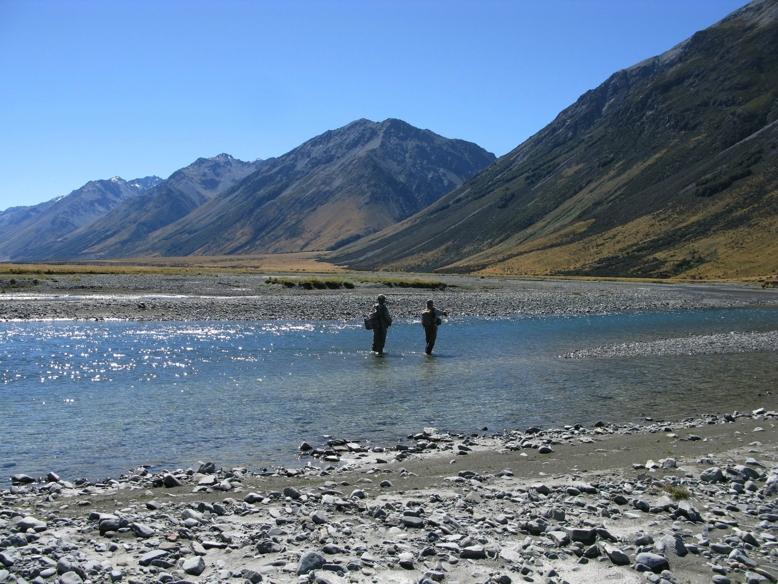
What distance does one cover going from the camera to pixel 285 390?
20297 mm

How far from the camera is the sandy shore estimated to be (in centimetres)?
761

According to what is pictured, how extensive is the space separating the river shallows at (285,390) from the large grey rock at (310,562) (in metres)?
5.34

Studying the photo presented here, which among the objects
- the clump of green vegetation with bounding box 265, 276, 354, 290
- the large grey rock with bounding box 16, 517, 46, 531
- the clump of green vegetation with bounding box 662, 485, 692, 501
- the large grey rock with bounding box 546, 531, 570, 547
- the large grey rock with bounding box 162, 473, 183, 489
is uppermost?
the clump of green vegetation with bounding box 265, 276, 354, 290

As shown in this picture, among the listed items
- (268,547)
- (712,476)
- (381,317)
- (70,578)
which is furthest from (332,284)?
(70,578)

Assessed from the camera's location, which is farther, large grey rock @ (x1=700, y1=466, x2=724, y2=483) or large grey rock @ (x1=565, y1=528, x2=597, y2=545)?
large grey rock @ (x1=700, y1=466, x2=724, y2=483)

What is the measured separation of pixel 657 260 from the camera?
445ft

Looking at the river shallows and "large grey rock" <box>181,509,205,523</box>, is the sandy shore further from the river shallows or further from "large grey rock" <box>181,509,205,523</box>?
the river shallows

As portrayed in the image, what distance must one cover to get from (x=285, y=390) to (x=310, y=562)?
42.5 ft

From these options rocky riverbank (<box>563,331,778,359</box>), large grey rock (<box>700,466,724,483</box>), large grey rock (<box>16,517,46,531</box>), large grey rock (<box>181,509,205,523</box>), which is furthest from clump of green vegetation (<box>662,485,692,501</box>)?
rocky riverbank (<box>563,331,778,359</box>)

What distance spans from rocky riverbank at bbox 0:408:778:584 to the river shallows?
1.79 metres

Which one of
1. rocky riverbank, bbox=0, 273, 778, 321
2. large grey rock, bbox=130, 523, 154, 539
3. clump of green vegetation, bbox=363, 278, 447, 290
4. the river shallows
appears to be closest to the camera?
large grey rock, bbox=130, 523, 154, 539

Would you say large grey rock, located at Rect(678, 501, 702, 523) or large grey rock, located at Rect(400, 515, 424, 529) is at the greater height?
large grey rock, located at Rect(678, 501, 702, 523)

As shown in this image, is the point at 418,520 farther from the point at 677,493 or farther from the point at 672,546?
the point at 677,493

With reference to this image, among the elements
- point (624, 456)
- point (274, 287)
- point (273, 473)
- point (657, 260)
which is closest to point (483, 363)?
point (624, 456)
